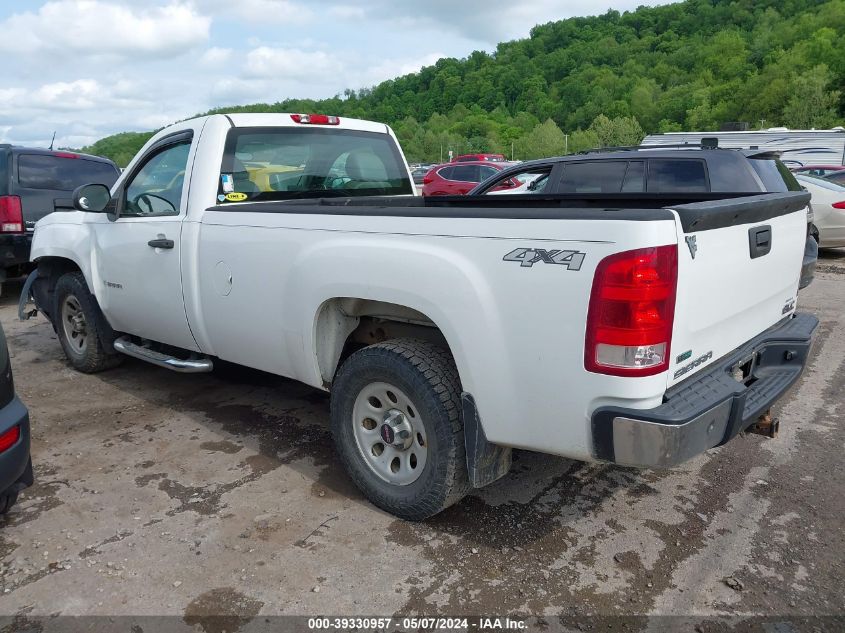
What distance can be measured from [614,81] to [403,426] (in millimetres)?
119246

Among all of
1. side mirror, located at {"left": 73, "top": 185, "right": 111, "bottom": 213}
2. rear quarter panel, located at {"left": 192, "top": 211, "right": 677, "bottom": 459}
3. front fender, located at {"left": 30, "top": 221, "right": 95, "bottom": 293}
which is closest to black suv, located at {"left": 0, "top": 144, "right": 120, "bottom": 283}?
front fender, located at {"left": 30, "top": 221, "right": 95, "bottom": 293}

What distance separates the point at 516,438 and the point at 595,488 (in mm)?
1083

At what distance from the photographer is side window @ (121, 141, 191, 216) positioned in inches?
173

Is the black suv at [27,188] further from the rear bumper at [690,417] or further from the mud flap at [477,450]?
the rear bumper at [690,417]

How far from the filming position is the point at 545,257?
8.17 feet

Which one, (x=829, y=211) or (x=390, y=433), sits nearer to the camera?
(x=390, y=433)

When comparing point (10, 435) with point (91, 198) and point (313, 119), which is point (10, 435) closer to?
point (91, 198)

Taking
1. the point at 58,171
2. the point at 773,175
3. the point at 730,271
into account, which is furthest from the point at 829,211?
the point at 58,171

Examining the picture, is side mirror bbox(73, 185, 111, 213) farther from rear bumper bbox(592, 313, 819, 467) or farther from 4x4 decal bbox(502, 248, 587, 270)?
rear bumper bbox(592, 313, 819, 467)

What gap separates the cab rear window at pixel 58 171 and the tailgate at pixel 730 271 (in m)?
7.90

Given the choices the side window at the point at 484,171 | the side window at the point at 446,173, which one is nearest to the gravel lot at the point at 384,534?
the side window at the point at 484,171

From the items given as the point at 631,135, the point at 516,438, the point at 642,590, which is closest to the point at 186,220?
the point at 516,438

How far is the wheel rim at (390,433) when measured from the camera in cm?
317

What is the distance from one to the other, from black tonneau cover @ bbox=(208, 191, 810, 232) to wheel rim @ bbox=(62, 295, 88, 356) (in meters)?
2.22
